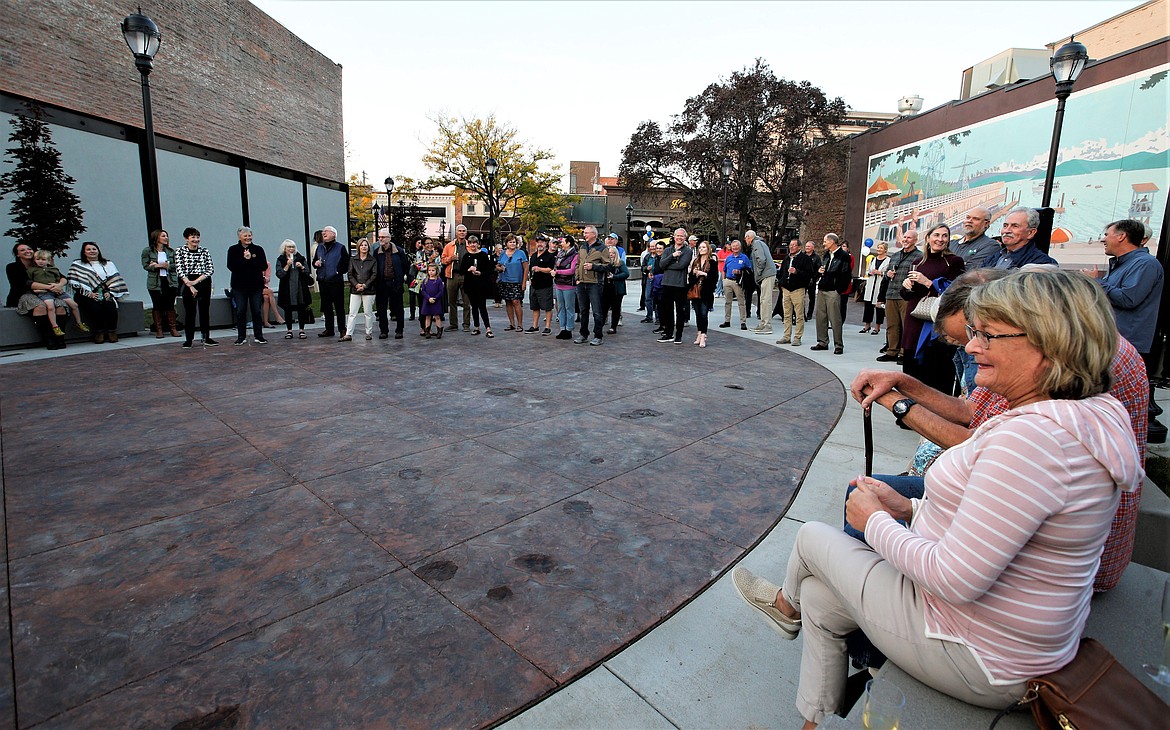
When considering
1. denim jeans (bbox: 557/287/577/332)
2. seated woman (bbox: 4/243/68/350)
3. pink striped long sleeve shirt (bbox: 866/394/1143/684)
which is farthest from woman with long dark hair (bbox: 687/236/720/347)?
seated woman (bbox: 4/243/68/350)

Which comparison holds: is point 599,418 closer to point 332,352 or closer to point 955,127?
point 332,352

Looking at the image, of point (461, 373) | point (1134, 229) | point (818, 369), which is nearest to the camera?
point (1134, 229)

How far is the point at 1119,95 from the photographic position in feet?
40.2

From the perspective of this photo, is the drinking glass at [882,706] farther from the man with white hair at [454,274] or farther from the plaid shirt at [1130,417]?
the man with white hair at [454,274]

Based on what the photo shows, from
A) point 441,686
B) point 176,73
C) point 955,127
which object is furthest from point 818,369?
point 176,73

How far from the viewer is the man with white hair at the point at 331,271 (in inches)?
385

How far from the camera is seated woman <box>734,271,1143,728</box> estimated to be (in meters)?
1.36

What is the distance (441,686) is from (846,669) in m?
1.41

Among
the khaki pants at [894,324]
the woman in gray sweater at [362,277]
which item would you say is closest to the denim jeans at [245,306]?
the woman in gray sweater at [362,277]

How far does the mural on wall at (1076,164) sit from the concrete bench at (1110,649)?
11.2 m

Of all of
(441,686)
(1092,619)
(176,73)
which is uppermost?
(176,73)

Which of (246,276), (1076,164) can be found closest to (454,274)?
(246,276)

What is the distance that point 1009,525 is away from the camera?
136cm

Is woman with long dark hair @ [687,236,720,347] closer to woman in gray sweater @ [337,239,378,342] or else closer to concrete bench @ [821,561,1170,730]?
woman in gray sweater @ [337,239,378,342]
